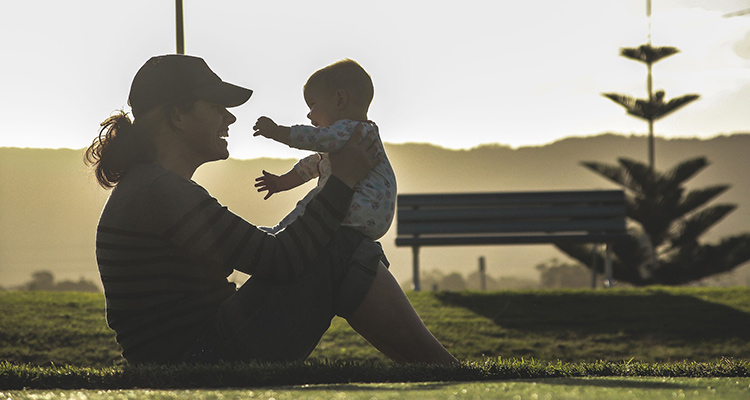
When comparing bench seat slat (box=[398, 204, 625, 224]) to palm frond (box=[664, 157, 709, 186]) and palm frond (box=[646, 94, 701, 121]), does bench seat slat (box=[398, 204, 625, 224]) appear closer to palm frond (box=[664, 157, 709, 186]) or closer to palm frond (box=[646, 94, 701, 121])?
palm frond (box=[664, 157, 709, 186])

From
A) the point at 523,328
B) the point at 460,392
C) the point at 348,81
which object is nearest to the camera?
the point at 460,392

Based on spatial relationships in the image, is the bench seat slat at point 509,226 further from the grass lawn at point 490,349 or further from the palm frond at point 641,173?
the palm frond at point 641,173

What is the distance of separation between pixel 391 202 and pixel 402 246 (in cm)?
574

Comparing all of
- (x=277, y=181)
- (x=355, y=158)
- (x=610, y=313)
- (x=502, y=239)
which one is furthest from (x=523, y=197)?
(x=355, y=158)

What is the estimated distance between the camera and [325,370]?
97.7 inches

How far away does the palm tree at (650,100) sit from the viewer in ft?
64.1

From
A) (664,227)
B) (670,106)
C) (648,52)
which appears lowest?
(664,227)

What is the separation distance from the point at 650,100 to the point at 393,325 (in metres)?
18.5

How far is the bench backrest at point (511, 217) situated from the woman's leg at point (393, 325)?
19.3 feet

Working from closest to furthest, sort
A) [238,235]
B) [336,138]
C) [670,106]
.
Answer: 1. [238,235]
2. [336,138]
3. [670,106]

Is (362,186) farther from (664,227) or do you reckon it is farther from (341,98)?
(664,227)

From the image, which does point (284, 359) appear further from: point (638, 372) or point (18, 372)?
point (638, 372)

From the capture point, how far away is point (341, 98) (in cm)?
336

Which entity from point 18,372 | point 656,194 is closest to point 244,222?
point 18,372
